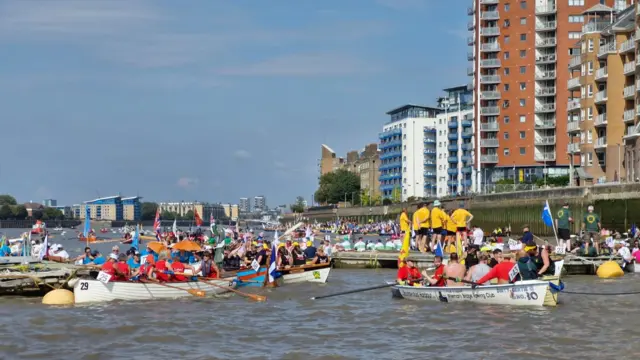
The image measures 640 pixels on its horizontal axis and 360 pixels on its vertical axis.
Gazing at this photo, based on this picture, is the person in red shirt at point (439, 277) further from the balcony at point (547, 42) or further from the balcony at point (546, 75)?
the balcony at point (547, 42)

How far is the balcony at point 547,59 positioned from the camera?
124 m

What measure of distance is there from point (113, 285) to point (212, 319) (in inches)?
167

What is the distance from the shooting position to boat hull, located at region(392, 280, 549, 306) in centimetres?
2670

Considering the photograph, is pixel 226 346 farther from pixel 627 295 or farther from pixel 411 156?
pixel 411 156

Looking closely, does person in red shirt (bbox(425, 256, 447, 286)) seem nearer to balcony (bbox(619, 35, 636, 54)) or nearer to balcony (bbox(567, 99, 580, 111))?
balcony (bbox(619, 35, 636, 54))

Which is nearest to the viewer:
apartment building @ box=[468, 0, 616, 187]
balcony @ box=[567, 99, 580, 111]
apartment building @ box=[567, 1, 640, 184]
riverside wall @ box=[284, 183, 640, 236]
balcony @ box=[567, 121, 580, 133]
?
riverside wall @ box=[284, 183, 640, 236]

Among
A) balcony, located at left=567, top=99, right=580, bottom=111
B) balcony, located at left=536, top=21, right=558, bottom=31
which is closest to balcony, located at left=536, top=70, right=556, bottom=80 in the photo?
balcony, located at left=536, top=21, right=558, bottom=31

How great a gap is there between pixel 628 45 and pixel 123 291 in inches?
2655

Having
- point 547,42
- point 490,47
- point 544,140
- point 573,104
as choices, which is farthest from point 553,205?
point 490,47

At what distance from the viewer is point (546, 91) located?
12581 cm

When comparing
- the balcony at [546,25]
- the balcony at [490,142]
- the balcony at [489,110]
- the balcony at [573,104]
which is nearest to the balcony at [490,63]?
the balcony at [489,110]

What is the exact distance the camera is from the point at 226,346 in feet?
75.4

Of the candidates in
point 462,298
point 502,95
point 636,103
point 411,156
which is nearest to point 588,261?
point 462,298

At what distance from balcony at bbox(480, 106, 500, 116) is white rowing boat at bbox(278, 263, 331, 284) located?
97.1m
